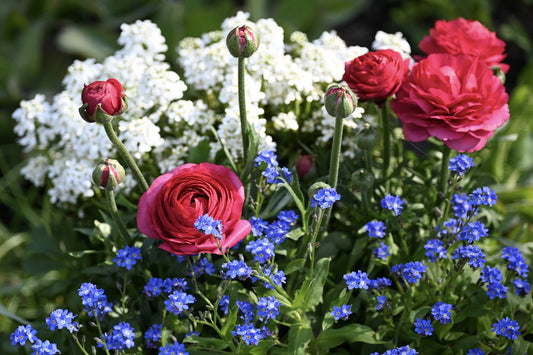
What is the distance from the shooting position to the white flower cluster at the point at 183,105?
49.3 inches

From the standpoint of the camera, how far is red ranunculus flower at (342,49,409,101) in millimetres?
1080

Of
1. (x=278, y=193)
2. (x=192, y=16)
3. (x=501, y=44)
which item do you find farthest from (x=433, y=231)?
(x=192, y=16)

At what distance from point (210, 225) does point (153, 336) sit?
25cm

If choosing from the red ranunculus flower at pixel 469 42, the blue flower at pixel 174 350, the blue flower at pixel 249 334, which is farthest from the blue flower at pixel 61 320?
the red ranunculus flower at pixel 469 42

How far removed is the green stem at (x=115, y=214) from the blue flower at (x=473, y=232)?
58 cm

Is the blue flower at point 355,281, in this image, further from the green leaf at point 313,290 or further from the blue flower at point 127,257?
the blue flower at point 127,257

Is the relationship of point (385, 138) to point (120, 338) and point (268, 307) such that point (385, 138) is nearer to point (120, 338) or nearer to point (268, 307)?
point (268, 307)

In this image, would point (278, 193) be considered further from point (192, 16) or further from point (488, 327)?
point (192, 16)

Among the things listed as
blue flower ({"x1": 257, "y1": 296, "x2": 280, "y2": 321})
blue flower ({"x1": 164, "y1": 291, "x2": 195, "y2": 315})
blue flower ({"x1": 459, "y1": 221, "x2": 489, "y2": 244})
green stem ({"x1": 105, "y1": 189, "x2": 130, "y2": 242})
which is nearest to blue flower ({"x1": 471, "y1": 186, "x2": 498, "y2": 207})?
blue flower ({"x1": 459, "y1": 221, "x2": 489, "y2": 244})

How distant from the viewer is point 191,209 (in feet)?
3.21

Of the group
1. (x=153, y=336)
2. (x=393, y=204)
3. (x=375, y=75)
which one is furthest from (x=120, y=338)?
(x=375, y=75)

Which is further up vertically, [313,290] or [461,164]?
[461,164]

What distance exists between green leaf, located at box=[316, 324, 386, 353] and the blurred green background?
2.47 ft

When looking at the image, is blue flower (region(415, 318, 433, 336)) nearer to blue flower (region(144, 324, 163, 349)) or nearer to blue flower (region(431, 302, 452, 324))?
A: blue flower (region(431, 302, 452, 324))
